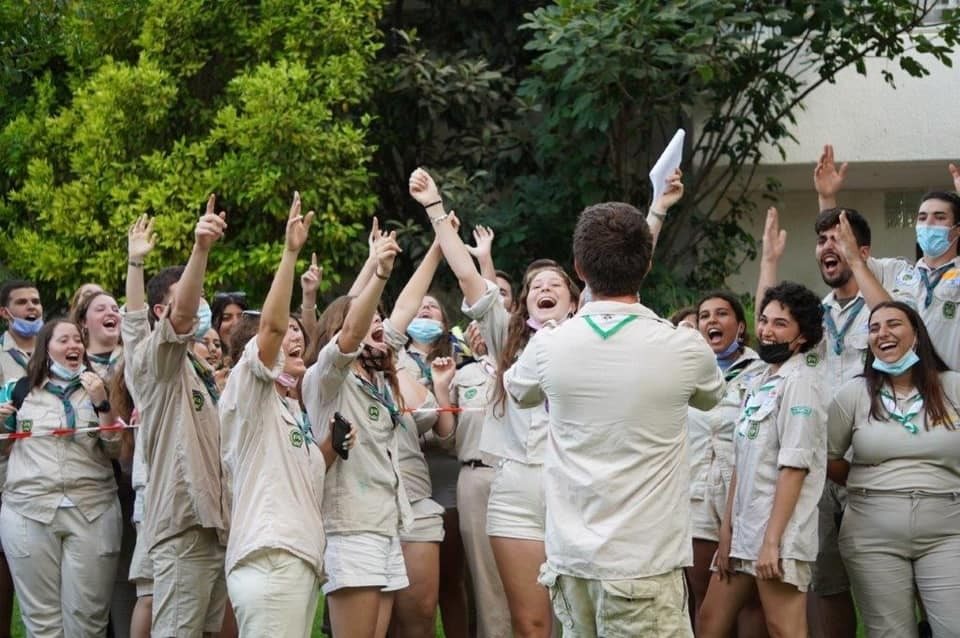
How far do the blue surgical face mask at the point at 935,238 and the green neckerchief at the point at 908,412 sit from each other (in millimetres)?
1016

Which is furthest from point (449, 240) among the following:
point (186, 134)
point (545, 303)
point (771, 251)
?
point (186, 134)

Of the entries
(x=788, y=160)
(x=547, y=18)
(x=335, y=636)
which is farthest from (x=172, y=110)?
(x=335, y=636)

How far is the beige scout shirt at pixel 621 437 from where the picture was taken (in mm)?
5051

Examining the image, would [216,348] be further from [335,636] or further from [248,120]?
[248,120]

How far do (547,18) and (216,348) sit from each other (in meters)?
4.81

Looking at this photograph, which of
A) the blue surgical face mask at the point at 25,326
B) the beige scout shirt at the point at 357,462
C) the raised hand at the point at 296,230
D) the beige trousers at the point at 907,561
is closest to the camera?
the raised hand at the point at 296,230

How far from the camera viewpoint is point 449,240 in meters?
7.02

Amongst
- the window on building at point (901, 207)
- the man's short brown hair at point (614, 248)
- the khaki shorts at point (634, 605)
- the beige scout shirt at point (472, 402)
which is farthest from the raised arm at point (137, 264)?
the window on building at point (901, 207)

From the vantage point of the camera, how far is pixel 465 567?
8.41 meters

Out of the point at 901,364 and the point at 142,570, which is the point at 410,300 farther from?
the point at 901,364

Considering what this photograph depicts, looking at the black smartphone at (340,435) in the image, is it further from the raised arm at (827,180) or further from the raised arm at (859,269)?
the raised arm at (827,180)

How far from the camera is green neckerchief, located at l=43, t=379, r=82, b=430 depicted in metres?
7.76

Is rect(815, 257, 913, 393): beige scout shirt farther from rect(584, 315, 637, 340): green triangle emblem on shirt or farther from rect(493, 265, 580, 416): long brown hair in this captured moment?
rect(584, 315, 637, 340): green triangle emblem on shirt

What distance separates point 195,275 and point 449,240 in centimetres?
134
